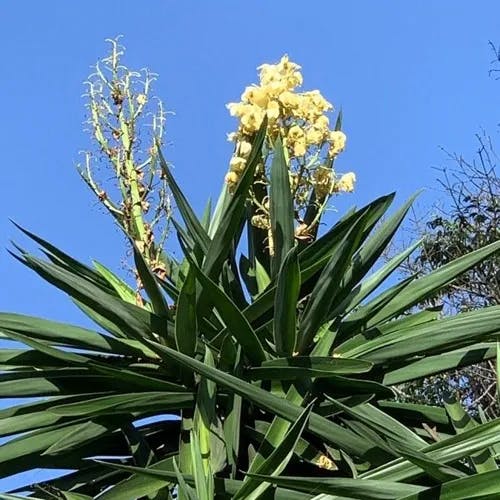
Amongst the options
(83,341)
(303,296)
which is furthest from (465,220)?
(83,341)

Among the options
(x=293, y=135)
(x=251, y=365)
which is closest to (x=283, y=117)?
(x=293, y=135)

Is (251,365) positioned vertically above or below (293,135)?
below

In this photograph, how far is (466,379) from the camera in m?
5.94

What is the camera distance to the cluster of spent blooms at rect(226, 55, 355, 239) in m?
2.45

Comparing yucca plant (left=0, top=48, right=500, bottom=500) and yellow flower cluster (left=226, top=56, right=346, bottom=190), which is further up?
yellow flower cluster (left=226, top=56, right=346, bottom=190)

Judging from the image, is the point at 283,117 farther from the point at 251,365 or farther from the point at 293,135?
the point at 251,365

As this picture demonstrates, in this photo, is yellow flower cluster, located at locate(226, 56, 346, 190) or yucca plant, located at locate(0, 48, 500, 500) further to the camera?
yellow flower cluster, located at locate(226, 56, 346, 190)

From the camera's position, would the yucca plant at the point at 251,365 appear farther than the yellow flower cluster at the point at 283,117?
No

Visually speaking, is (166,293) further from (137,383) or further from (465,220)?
(465,220)

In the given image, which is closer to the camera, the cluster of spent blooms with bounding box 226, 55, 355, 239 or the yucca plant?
the yucca plant

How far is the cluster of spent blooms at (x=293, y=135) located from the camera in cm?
245

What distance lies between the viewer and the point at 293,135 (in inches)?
96.6

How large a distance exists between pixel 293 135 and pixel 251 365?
686mm

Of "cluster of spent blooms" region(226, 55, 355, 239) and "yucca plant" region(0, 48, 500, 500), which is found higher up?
"cluster of spent blooms" region(226, 55, 355, 239)
